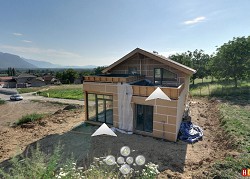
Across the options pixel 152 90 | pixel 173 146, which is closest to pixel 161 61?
pixel 152 90

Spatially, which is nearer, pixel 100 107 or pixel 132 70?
pixel 100 107

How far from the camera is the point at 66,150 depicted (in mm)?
9844

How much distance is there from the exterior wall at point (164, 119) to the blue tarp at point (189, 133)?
0.94 metres

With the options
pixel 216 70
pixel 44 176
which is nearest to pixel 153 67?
Result: pixel 44 176

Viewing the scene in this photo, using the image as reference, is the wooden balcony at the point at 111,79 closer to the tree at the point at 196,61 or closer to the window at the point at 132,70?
the window at the point at 132,70

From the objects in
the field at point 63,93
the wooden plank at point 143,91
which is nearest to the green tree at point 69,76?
the field at point 63,93

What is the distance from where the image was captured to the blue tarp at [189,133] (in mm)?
10812

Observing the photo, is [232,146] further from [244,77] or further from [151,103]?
[244,77]

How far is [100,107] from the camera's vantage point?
1332 cm

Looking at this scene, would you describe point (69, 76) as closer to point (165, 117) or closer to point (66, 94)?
point (66, 94)

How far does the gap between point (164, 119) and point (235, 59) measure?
24148 millimetres

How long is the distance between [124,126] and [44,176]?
8.16 metres

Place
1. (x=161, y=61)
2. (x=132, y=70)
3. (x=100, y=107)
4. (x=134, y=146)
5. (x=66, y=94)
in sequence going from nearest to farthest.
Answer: (x=134, y=146) < (x=161, y=61) < (x=100, y=107) < (x=132, y=70) < (x=66, y=94)

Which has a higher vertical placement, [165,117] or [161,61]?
[161,61]
